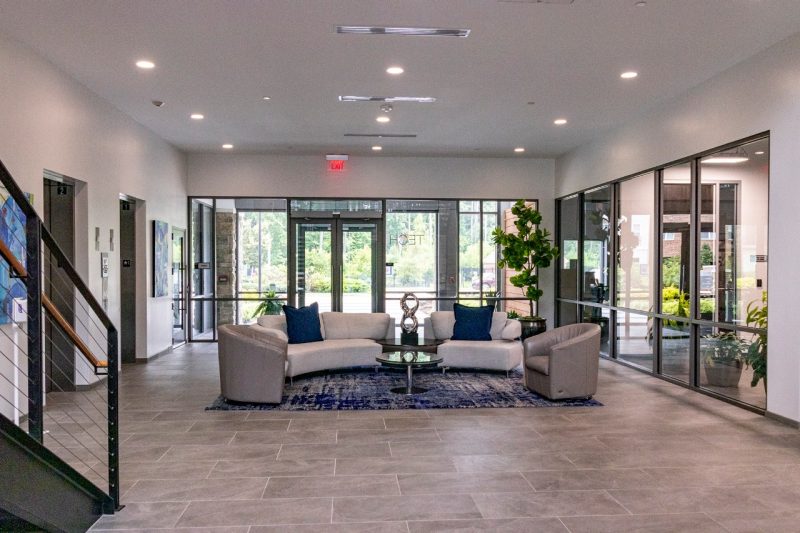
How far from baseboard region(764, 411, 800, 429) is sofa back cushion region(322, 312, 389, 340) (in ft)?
15.6

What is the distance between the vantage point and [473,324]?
345 inches

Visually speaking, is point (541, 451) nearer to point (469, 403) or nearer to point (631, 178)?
point (469, 403)

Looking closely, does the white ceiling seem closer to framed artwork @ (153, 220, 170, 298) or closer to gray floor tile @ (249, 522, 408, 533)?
framed artwork @ (153, 220, 170, 298)

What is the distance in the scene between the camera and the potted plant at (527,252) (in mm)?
11172

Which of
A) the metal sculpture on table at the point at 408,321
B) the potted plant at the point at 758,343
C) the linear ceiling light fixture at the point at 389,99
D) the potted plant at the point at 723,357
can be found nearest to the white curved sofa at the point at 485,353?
the metal sculpture on table at the point at 408,321

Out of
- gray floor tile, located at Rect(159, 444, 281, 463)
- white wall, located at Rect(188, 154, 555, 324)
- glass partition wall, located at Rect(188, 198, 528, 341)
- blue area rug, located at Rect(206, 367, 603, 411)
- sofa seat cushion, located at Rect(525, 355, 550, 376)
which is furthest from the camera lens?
glass partition wall, located at Rect(188, 198, 528, 341)

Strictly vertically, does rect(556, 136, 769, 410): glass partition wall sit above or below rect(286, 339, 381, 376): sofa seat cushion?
above

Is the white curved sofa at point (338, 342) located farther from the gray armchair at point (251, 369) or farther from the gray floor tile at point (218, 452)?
the gray floor tile at point (218, 452)

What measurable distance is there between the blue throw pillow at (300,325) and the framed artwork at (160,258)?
2410 mm

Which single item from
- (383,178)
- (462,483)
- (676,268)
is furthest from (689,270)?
(383,178)

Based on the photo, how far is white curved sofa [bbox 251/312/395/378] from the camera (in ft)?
25.7

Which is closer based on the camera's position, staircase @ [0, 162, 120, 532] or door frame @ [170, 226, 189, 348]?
staircase @ [0, 162, 120, 532]

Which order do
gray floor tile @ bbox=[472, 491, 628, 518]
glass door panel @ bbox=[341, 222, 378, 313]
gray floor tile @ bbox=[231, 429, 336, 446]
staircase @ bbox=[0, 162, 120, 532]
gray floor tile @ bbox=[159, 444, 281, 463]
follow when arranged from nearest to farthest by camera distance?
staircase @ bbox=[0, 162, 120, 532] → gray floor tile @ bbox=[472, 491, 628, 518] → gray floor tile @ bbox=[159, 444, 281, 463] → gray floor tile @ bbox=[231, 429, 336, 446] → glass door panel @ bbox=[341, 222, 378, 313]

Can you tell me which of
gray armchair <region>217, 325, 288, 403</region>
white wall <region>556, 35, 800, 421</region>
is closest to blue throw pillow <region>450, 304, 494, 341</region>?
A: gray armchair <region>217, 325, 288, 403</region>
